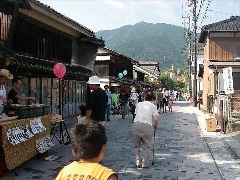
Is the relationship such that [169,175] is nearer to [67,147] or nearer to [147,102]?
[147,102]

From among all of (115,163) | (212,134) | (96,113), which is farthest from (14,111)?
(212,134)

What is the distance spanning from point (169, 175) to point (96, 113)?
2165 mm

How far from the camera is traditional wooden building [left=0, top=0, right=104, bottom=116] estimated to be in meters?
12.3

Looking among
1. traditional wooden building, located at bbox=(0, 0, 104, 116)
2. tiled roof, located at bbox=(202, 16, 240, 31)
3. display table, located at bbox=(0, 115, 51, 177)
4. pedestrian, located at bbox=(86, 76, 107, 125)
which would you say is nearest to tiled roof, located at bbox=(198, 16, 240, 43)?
tiled roof, located at bbox=(202, 16, 240, 31)

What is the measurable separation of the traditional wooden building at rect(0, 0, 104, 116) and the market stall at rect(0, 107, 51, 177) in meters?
2.21

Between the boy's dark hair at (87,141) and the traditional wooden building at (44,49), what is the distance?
7.18 m

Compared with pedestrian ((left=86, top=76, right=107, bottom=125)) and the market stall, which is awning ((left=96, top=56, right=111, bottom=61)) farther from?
pedestrian ((left=86, top=76, right=107, bottom=125))

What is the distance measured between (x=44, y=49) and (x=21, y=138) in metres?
9.81

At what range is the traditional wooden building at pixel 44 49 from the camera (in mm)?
12305

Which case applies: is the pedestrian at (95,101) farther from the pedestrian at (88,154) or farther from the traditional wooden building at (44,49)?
A: the pedestrian at (88,154)

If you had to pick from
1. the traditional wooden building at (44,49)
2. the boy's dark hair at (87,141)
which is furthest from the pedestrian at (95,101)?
the boy's dark hair at (87,141)

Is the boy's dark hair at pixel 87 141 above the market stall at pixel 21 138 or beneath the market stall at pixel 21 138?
above

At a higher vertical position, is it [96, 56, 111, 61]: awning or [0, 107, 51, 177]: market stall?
[96, 56, 111, 61]: awning

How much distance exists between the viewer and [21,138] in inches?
298
